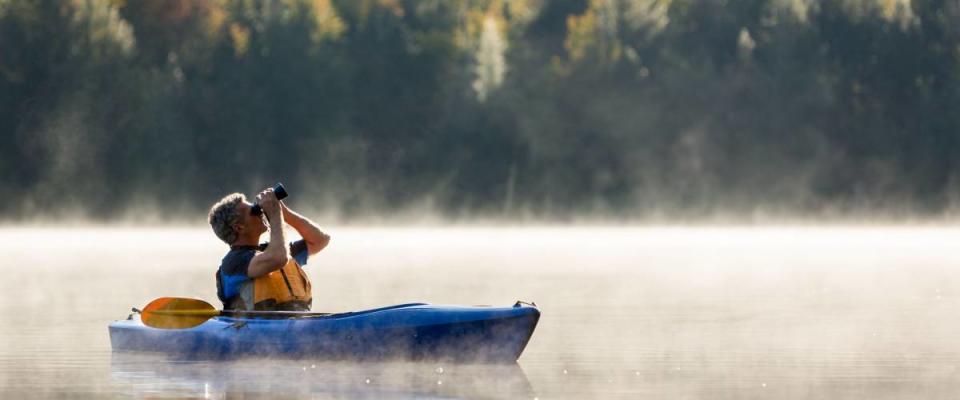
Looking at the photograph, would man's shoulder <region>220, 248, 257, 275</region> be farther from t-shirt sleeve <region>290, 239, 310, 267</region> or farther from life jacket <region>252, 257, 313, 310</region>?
t-shirt sleeve <region>290, 239, 310, 267</region>

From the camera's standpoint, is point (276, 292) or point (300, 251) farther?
point (300, 251)

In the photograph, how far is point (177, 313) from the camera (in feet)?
41.0

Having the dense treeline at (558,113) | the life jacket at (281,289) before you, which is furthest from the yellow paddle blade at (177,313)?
the dense treeline at (558,113)

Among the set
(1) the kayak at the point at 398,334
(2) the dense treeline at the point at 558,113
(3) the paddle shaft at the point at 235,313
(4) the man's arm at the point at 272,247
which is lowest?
(1) the kayak at the point at 398,334

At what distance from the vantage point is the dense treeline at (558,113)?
52656 mm

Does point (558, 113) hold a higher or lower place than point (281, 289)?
higher

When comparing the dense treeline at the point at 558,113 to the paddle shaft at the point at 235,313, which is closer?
the paddle shaft at the point at 235,313

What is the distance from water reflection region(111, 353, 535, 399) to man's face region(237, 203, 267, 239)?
2.66 feet

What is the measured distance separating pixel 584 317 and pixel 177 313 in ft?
15.3

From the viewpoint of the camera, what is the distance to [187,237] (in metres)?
42.9

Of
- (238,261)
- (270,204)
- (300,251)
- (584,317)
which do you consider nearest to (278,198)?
(270,204)

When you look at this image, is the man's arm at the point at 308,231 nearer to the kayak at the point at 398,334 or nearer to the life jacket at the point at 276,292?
the life jacket at the point at 276,292

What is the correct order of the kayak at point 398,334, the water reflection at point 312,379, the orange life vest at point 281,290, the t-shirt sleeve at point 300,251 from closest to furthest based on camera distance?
the water reflection at point 312,379
the kayak at point 398,334
the orange life vest at point 281,290
the t-shirt sleeve at point 300,251

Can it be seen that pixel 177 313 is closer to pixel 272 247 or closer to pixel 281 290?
pixel 281 290
